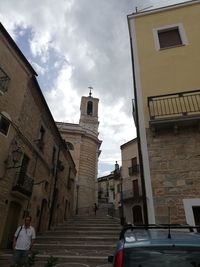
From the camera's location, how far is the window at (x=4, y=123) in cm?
846

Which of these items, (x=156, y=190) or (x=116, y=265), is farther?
(x=156, y=190)

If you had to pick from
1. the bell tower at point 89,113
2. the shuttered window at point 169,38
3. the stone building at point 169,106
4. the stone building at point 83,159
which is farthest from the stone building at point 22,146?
the bell tower at point 89,113

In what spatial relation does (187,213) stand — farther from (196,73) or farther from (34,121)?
(34,121)

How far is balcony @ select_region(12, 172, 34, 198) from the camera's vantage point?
348 inches

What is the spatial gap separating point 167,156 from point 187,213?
1.80 m

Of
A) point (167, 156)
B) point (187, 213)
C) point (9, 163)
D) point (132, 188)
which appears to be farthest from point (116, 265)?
point (132, 188)

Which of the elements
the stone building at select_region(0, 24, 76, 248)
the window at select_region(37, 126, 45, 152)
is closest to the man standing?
the stone building at select_region(0, 24, 76, 248)

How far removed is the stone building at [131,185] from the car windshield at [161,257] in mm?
22423

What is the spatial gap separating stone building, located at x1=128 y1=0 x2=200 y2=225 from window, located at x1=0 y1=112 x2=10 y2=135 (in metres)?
5.26

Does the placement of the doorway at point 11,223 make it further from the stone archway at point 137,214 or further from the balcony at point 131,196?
the stone archway at point 137,214

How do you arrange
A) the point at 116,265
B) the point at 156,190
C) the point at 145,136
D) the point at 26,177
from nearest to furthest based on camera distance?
the point at 116,265 < the point at 156,190 < the point at 145,136 < the point at 26,177

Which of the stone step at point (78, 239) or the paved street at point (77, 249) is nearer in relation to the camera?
the paved street at point (77, 249)

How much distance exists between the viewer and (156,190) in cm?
651

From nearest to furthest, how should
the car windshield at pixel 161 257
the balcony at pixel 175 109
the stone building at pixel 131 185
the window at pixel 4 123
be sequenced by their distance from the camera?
1. the car windshield at pixel 161 257
2. the balcony at pixel 175 109
3. the window at pixel 4 123
4. the stone building at pixel 131 185
